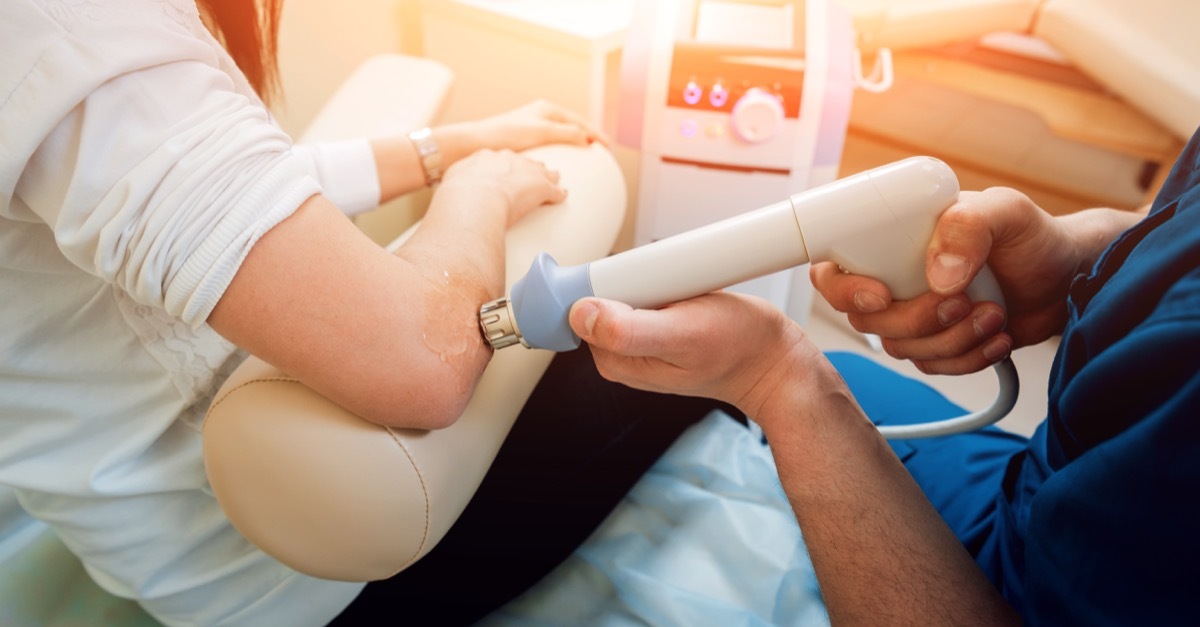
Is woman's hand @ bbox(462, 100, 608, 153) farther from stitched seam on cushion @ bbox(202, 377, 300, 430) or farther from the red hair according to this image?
stitched seam on cushion @ bbox(202, 377, 300, 430)

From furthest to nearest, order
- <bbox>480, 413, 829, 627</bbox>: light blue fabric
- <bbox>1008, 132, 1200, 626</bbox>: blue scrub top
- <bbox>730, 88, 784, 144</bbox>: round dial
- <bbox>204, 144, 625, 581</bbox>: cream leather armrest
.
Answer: <bbox>730, 88, 784, 144</bbox>: round dial, <bbox>480, 413, 829, 627</bbox>: light blue fabric, <bbox>204, 144, 625, 581</bbox>: cream leather armrest, <bbox>1008, 132, 1200, 626</bbox>: blue scrub top

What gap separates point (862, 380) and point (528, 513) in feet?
1.52

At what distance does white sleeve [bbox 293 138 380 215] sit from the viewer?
88 centimetres

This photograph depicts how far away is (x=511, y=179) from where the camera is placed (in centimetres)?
81

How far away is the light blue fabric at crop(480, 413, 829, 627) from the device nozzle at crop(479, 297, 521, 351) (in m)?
0.28

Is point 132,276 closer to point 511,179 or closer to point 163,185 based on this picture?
point 163,185

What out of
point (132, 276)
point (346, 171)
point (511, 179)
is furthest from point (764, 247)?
point (346, 171)

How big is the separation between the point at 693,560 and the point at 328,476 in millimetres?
365

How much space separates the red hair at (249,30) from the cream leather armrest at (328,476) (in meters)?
0.34

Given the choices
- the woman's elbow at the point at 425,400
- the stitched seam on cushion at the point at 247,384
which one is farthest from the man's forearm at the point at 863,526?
the stitched seam on cushion at the point at 247,384

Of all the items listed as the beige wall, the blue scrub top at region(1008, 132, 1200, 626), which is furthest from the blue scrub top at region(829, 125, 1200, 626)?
the beige wall

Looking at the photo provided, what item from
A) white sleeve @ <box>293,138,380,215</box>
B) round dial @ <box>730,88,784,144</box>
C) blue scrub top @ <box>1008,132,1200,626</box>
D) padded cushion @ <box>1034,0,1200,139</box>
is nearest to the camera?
blue scrub top @ <box>1008,132,1200,626</box>

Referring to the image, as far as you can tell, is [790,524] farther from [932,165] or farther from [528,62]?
[528,62]

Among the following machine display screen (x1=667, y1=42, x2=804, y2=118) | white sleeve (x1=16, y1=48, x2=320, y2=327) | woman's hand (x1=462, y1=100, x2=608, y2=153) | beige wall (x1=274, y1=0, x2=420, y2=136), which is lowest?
beige wall (x1=274, y1=0, x2=420, y2=136)
